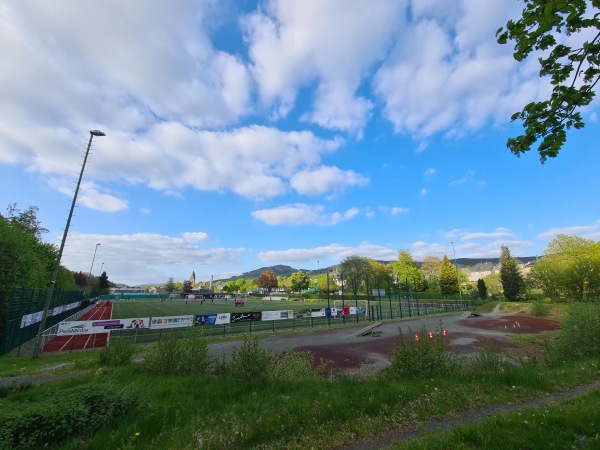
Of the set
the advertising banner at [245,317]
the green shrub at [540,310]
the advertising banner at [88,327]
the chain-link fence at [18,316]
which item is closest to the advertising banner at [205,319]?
the advertising banner at [245,317]

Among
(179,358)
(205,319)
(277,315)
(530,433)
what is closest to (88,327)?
(205,319)

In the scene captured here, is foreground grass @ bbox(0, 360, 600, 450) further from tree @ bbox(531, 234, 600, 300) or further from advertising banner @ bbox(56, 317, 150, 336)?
tree @ bbox(531, 234, 600, 300)

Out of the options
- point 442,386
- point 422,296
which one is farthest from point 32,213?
point 422,296

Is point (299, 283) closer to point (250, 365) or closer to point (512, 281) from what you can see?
point (512, 281)

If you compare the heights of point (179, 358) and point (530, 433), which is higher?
point (179, 358)

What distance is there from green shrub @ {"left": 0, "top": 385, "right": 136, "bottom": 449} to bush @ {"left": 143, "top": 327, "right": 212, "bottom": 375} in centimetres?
376

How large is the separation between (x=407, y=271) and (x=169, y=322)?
287 feet

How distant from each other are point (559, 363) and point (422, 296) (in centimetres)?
6745

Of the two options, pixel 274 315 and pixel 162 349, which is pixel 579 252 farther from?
pixel 162 349

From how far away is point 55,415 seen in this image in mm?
4820

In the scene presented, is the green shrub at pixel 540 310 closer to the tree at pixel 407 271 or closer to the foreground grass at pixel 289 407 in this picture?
the foreground grass at pixel 289 407

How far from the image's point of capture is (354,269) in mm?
102000

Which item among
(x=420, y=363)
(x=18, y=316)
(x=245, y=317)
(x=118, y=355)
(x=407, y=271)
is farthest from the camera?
(x=407, y=271)

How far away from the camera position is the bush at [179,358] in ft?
32.2
